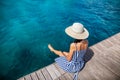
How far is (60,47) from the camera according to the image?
8445mm

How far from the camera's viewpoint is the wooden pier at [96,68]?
4.77 metres

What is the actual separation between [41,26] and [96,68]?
6041mm

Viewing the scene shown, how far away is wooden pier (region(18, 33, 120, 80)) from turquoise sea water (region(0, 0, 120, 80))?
6.99 ft

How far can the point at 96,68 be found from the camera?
5125 mm

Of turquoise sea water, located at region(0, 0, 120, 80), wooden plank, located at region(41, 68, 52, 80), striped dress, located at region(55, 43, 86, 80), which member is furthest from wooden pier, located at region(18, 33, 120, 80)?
turquoise sea water, located at region(0, 0, 120, 80)

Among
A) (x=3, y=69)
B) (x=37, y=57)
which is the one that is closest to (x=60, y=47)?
(x=37, y=57)

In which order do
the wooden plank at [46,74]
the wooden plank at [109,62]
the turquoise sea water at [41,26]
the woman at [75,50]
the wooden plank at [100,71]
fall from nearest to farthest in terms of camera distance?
the woman at [75,50] < the wooden plank at [46,74] < the wooden plank at [100,71] < the wooden plank at [109,62] < the turquoise sea water at [41,26]

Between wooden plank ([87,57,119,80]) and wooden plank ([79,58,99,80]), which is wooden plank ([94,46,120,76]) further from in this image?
wooden plank ([79,58,99,80])

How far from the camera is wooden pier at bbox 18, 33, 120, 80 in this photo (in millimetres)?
4766

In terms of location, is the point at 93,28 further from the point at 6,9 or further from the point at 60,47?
the point at 6,9

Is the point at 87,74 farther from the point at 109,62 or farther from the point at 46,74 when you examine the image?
the point at 46,74

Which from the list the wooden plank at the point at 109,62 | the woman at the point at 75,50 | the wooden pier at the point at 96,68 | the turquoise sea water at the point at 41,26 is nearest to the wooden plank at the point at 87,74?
the wooden pier at the point at 96,68

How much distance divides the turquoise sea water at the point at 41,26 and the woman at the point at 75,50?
255 cm

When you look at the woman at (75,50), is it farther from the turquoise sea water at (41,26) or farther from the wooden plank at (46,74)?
the turquoise sea water at (41,26)
